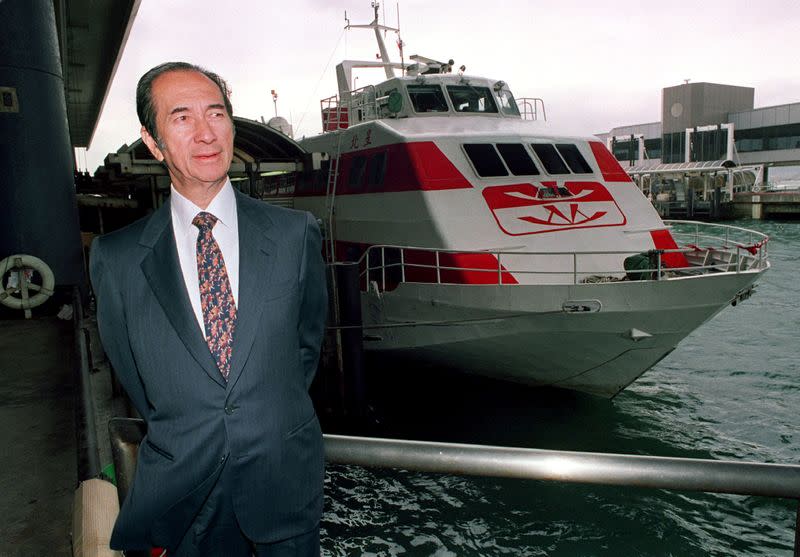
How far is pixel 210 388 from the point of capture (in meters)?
1.63

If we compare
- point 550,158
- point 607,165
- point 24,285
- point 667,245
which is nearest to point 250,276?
point 24,285

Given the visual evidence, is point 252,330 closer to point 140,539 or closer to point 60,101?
point 140,539

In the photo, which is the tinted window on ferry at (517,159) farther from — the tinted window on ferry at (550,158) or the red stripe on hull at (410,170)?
the red stripe on hull at (410,170)

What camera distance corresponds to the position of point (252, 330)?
1.66 metres

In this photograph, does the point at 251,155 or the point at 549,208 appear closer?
the point at 549,208

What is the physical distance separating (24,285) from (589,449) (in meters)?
8.33

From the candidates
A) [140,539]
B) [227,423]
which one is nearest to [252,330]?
[227,423]

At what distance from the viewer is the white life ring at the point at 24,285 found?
7742mm

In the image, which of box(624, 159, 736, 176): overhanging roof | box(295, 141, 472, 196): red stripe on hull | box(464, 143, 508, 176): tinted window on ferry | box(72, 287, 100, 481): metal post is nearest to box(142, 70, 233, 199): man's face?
box(72, 287, 100, 481): metal post

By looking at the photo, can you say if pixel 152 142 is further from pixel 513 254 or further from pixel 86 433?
pixel 513 254

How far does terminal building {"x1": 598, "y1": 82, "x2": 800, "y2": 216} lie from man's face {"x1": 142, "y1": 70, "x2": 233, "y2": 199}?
57.6 metres

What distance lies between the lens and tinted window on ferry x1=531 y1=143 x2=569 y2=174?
10.9 metres

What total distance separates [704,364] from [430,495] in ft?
27.3

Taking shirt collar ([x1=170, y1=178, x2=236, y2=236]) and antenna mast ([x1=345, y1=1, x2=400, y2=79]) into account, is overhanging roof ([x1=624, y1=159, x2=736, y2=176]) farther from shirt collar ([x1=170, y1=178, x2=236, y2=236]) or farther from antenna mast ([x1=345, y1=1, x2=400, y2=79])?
shirt collar ([x1=170, y1=178, x2=236, y2=236])
